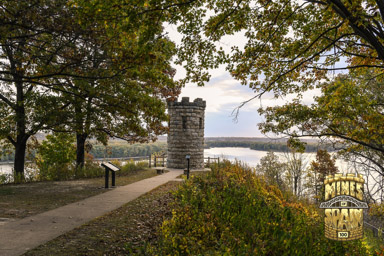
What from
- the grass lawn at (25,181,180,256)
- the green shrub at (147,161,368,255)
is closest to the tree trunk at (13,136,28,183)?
the grass lawn at (25,181,180,256)

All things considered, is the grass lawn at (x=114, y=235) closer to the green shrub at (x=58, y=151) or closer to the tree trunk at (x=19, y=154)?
the green shrub at (x=58, y=151)

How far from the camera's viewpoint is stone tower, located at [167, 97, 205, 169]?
2000cm

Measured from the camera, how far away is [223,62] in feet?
26.8

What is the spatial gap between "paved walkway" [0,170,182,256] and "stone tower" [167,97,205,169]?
1117 cm

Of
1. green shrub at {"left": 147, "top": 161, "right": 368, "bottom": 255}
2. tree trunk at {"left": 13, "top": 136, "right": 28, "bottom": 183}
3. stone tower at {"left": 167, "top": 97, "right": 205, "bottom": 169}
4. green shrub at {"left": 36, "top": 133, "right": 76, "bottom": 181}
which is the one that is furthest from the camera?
stone tower at {"left": 167, "top": 97, "right": 205, "bottom": 169}

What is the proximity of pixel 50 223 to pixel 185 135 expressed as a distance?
47.4 feet

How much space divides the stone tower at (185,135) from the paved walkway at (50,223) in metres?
11.2

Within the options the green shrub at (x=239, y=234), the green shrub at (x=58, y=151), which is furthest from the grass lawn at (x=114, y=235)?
the green shrub at (x=58, y=151)

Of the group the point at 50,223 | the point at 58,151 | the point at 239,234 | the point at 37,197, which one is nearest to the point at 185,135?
the point at 58,151

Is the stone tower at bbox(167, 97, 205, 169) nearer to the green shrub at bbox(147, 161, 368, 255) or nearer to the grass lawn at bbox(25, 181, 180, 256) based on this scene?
the grass lawn at bbox(25, 181, 180, 256)

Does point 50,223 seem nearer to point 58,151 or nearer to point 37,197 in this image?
point 37,197

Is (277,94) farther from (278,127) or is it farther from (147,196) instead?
(147,196)

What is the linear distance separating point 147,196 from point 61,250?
186 inches

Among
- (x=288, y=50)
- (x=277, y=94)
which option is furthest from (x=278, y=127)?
(x=288, y=50)
